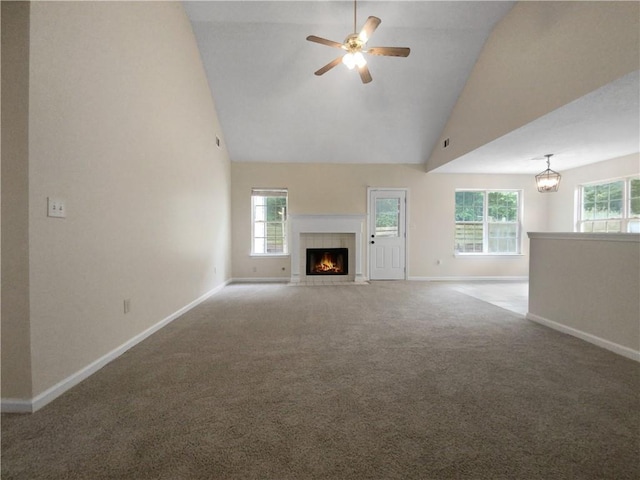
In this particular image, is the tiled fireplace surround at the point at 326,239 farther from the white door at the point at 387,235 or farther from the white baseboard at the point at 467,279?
the white baseboard at the point at 467,279

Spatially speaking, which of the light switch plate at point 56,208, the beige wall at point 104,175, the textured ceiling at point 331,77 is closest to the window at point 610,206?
the textured ceiling at point 331,77

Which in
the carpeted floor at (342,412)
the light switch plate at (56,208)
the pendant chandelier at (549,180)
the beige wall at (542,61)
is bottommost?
the carpeted floor at (342,412)

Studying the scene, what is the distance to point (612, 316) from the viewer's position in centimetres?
267

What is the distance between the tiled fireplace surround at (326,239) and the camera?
20.7 ft

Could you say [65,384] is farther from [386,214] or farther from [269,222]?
[386,214]

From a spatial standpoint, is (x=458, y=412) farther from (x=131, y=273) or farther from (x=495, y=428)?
(x=131, y=273)

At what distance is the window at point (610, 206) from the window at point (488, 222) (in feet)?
3.77

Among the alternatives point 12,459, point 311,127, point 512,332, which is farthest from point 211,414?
point 311,127

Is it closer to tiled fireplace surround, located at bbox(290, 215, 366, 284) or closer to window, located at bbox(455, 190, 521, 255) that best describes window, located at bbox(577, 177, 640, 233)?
window, located at bbox(455, 190, 521, 255)

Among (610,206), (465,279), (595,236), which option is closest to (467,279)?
(465,279)

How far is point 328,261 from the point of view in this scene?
21.6ft

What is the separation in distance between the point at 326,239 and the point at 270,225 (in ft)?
4.26

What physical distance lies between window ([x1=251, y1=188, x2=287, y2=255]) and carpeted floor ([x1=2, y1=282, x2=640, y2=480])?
362 centimetres

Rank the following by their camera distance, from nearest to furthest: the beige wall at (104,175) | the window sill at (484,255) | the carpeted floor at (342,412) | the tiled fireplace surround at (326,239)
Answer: the carpeted floor at (342,412), the beige wall at (104,175), the tiled fireplace surround at (326,239), the window sill at (484,255)
